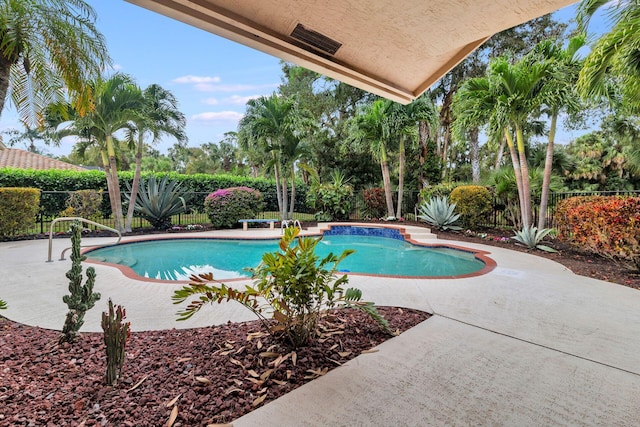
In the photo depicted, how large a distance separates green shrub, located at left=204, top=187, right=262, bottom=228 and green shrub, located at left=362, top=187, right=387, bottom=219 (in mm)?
4787

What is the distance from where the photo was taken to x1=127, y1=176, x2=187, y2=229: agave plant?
997 centimetres

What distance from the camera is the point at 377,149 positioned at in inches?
442

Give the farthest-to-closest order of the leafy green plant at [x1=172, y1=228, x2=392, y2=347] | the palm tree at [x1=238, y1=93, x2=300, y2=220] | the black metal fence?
the palm tree at [x1=238, y1=93, x2=300, y2=220] < the black metal fence < the leafy green plant at [x1=172, y1=228, x2=392, y2=347]

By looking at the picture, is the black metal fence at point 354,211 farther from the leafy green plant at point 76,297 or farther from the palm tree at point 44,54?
the leafy green plant at point 76,297

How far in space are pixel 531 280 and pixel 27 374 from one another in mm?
5267

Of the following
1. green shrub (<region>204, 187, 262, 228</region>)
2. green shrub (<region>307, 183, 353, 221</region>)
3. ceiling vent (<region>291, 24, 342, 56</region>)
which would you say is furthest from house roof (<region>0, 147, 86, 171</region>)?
ceiling vent (<region>291, 24, 342, 56</region>)

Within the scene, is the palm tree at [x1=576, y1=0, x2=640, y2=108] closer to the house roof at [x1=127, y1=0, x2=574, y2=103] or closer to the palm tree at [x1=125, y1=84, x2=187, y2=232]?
the house roof at [x1=127, y1=0, x2=574, y2=103]

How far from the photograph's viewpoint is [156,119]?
9156 mm

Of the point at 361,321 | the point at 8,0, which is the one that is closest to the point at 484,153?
the point at 361,321

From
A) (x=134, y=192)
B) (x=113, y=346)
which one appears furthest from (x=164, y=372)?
(x=134, y=192)

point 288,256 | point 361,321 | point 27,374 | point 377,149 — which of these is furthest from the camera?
point 377,149

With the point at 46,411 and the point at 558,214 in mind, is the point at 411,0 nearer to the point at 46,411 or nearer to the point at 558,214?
the point at 46,411

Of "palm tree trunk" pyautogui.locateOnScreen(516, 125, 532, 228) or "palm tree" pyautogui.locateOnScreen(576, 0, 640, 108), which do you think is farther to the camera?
"palm tree trunk" pyautogui.locateOnScreen(516, 125, 532, 228)

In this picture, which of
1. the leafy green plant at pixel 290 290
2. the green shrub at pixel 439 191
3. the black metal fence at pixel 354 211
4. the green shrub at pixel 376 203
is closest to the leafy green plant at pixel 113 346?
the leafy green plant at pixel 290 290
